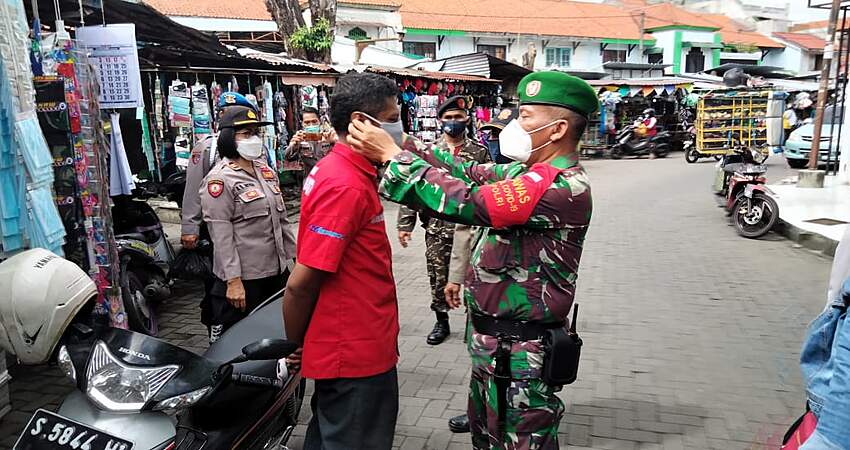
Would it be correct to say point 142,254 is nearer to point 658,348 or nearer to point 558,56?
point 658,348

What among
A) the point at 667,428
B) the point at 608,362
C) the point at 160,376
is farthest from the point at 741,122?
the point at 160,376

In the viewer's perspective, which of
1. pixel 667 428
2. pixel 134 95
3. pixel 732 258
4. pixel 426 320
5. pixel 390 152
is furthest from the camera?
pixel 732 258

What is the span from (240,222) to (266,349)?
5.44ft

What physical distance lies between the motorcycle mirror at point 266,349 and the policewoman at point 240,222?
152 centimetres

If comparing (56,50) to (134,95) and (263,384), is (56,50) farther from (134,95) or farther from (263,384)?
(263,384)

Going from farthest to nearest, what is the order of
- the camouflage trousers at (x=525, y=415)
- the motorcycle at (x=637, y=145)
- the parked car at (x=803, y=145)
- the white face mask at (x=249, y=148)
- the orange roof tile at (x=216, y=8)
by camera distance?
the orange roof tile at (x=216, y=8)
the motorcycle at (x=637, y=145)
the parked car at (x=803, y=145)
the white face mask at (x=249, y=148)
the camouflage trousers at (x=525, y=415)

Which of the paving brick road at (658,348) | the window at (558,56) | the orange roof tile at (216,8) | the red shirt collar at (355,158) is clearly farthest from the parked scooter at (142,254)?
the window at (558,56)

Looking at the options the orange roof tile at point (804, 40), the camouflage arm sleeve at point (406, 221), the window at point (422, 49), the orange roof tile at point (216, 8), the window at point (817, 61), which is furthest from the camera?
the window at point (817, 61)

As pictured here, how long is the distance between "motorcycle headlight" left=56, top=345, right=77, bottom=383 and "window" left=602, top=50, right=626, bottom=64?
3528cm

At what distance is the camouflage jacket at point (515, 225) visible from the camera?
72.7 inches

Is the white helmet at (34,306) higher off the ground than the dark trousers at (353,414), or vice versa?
the white helmet at (34,306)

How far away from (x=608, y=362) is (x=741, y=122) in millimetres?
7252

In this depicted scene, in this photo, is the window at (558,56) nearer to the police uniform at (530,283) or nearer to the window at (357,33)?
the window at (357,33)

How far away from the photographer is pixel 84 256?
126 inches
